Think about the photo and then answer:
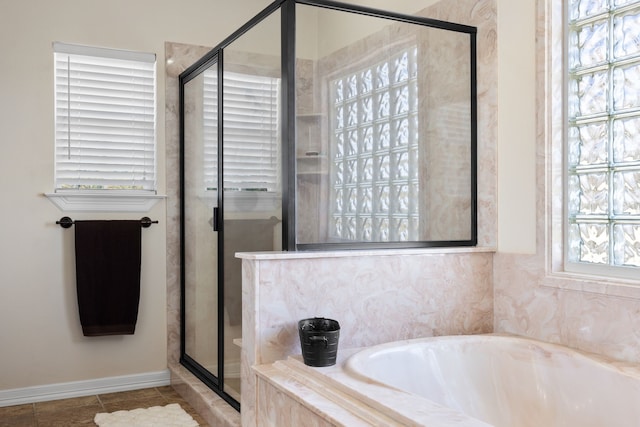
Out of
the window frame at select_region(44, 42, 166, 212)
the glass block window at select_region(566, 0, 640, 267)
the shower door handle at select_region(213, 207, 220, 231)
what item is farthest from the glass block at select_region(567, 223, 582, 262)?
the window frame at select_region(44, 42, 166, 212)

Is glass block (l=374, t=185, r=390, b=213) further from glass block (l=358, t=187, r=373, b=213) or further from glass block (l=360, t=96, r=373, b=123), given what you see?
glass block (l=360, t=96, r=373, b=123)

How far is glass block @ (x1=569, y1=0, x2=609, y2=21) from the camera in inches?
86.5

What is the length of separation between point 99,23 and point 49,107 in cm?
59

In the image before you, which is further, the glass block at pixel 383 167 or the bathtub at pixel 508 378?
the glass block at pixel 383 167

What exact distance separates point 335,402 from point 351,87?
1.27m

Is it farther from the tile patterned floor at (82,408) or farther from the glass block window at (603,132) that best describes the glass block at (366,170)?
the tile patterned floor at (82,408)

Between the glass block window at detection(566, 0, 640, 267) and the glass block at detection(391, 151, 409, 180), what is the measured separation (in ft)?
2.13

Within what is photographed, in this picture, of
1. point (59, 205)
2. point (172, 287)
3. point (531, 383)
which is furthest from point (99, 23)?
point (531, 383)

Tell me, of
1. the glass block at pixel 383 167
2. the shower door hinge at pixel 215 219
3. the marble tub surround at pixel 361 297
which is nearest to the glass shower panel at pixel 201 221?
the shower door hinge at pixel 215 219

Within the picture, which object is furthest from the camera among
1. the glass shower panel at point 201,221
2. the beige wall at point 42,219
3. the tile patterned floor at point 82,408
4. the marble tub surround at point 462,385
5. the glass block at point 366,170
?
the beige wall at point 42,219

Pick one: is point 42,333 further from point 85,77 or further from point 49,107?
point 85,77

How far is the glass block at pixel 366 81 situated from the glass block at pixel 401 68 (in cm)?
12

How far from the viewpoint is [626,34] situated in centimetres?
212

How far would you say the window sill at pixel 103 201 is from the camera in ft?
10.9
